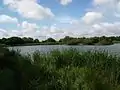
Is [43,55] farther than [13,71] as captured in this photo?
Yes

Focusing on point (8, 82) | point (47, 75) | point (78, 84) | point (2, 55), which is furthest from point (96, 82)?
point (2, 55)

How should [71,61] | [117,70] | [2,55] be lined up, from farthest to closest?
[71,61], [117,70], [2,55]

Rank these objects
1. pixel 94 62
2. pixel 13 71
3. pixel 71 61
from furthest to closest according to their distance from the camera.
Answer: pixel 71 61
pixel 94 62
pixel 13 71

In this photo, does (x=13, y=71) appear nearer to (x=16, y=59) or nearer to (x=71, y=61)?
(x=16, y=59)

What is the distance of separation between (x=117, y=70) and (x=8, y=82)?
15.4 feet

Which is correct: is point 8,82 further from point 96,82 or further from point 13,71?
point 96,82

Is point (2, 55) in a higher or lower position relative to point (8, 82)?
higher

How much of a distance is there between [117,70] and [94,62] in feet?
5.08

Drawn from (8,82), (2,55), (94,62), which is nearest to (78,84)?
(8,82)

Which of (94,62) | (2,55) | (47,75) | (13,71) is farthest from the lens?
(94,62)

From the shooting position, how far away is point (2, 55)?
759 cm

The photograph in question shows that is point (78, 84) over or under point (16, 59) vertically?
under

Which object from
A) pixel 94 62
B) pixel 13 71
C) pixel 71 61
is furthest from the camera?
pixel 71 61

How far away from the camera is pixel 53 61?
11.6m
